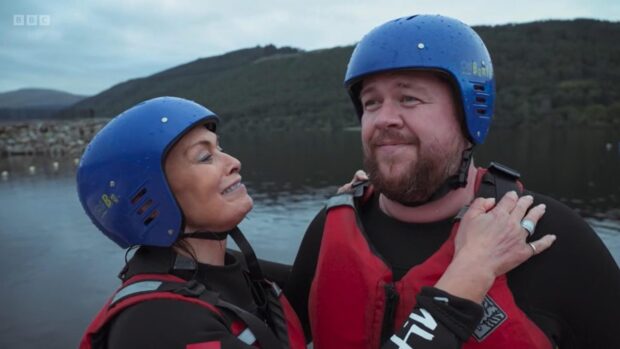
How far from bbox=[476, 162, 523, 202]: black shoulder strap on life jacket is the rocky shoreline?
58.0 meters

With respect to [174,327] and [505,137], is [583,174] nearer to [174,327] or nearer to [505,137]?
[505,137]

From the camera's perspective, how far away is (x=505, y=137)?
350 ft

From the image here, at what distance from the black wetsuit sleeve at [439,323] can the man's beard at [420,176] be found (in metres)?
0.65

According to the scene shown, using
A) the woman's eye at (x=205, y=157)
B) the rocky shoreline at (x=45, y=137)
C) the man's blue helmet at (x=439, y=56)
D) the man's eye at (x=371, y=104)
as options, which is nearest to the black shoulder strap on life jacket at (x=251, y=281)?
the woman's eye at (x=205, y=157)

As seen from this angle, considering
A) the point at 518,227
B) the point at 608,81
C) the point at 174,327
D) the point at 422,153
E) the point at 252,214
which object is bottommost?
the point at 252,214

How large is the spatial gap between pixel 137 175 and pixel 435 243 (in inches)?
66.9

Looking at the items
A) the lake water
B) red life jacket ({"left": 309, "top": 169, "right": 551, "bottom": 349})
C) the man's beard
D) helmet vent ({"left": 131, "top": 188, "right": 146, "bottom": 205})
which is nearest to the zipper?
red life jacket ({"left": 309, "top": 169, "right": 551, "bottom": 349})

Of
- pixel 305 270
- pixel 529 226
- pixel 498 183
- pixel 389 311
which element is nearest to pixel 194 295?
pixel 389 311

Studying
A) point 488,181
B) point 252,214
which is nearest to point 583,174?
point 252,214

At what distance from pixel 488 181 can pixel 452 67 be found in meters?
0.72

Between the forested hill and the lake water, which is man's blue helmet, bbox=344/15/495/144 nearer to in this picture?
the lake water

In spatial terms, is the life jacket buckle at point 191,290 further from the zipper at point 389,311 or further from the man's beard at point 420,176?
the man's beard at point 420,176

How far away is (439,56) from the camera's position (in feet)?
8.53

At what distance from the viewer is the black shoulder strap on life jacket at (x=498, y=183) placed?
2.73 metres
